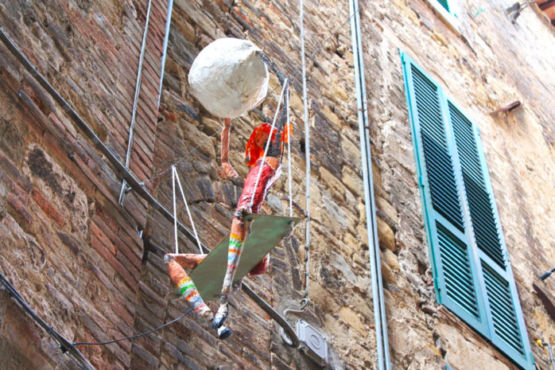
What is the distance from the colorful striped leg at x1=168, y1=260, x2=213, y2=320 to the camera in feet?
11.9

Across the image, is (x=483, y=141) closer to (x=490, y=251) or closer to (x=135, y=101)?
(x=490, y=251)

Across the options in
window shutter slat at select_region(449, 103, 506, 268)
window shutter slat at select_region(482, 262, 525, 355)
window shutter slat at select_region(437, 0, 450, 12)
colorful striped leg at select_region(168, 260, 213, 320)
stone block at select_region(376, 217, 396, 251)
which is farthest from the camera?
window shutter slat at select_region(437, 0, 450, 12)

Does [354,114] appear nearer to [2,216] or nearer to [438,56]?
[438,56]

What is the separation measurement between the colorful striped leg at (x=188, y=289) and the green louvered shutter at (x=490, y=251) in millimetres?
3153

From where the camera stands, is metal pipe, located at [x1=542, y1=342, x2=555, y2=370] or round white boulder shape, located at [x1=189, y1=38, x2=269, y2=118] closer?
round white boulder shape, located at [x1=189, y1=38, x2=269, y2=118]

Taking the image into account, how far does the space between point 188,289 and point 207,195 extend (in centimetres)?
114

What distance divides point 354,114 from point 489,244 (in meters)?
1.44

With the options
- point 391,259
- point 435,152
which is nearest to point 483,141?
point 435,152

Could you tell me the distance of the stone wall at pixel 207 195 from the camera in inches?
139

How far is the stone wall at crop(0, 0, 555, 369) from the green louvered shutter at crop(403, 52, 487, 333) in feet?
0.28

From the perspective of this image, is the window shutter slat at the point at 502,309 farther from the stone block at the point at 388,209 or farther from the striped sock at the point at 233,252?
the striped sock at the point at 233,252

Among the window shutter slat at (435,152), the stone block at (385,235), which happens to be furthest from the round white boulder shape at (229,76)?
the window shutter slat at (435,152)

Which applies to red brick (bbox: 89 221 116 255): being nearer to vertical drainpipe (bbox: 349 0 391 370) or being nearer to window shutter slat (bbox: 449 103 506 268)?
vertical drainpipe (bbox: 349 0 391 370)

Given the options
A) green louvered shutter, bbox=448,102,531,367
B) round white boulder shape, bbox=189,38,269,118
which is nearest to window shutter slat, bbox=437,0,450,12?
green louvered shutter, bbox=448,102,531,367
